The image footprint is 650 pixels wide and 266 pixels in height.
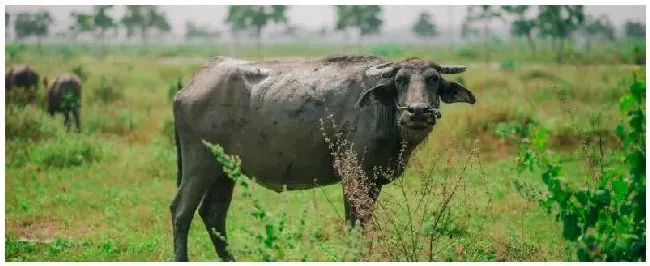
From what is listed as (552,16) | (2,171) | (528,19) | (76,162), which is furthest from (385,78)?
(528,19)

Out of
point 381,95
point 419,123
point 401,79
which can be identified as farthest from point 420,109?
point 381,95

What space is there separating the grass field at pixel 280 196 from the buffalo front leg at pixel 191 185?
1.39 ft

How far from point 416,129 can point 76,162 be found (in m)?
6.61

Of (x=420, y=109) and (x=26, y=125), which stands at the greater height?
(x=420, y=109)

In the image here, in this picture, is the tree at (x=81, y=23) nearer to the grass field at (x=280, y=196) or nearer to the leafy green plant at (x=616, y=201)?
the grass field at (x=280, y=196)

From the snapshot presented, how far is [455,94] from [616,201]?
69.0 inches

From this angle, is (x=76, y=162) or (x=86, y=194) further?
(x=76, y=162)

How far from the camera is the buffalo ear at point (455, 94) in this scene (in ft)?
20.2

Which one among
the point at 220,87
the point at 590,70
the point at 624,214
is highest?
the point at 220,87

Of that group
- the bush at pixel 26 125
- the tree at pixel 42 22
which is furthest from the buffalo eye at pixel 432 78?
the tree at pixel 42 22

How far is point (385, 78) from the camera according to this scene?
605cm

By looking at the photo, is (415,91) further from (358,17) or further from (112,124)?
(358,17)

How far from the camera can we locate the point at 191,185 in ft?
21.3

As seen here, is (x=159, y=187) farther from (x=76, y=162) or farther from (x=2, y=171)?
(x=2, y=171)
